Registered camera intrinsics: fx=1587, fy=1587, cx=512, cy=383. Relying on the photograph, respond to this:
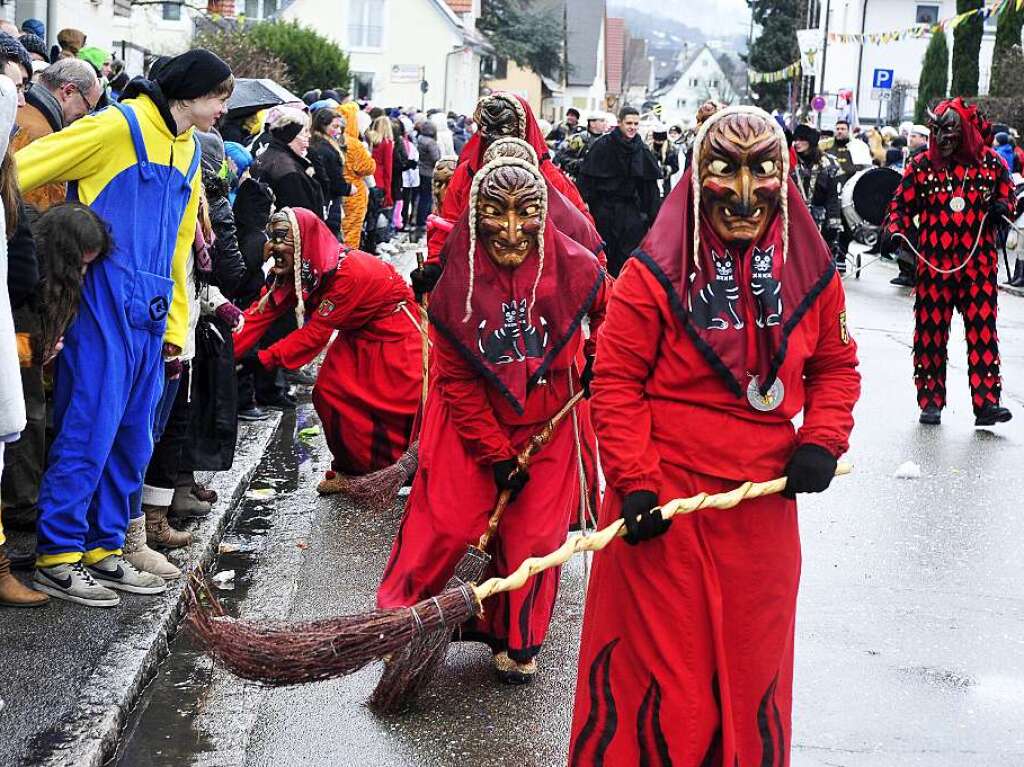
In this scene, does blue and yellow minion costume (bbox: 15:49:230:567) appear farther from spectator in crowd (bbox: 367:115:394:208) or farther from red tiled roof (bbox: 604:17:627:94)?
red tiled roof (bbox: 604:17:627:94)

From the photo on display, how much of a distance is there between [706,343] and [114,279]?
251cm

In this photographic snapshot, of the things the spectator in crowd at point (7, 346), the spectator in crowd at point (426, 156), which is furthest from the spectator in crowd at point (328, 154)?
the spectator in crowd at point (426, 156)

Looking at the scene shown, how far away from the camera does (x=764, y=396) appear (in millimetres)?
4012

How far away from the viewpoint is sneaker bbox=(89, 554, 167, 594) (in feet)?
19.5

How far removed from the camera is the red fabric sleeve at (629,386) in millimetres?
3990

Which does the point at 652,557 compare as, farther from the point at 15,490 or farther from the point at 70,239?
the point at 15,490

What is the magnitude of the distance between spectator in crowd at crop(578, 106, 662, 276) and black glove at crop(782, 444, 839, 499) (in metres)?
11.0

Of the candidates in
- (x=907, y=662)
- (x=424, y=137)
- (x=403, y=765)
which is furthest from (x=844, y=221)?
(x=403, y=765)

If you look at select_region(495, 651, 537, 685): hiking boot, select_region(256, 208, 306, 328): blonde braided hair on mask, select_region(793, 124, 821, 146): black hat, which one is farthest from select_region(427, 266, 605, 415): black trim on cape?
select_region(793, 124, 821, 146): black hat

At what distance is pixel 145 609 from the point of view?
5.80m

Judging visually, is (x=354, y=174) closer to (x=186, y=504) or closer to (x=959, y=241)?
(x=959, y=241)

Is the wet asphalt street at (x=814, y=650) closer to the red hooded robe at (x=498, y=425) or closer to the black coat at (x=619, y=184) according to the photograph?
the red hooded robe at (x=498, y=425)

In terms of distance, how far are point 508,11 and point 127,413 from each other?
6520 centimetres

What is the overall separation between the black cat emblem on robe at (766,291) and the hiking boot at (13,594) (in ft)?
9.78
